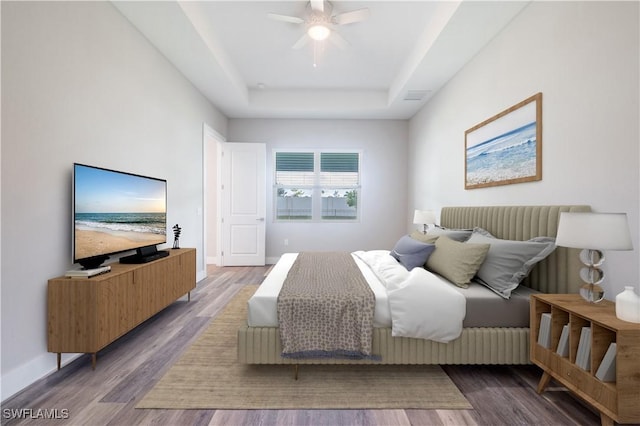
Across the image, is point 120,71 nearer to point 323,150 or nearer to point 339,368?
point 339,368

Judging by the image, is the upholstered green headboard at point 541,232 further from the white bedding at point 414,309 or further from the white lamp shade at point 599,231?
the white bedding at point 414,309

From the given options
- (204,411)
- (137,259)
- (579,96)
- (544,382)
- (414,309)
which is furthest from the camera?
(137,259)

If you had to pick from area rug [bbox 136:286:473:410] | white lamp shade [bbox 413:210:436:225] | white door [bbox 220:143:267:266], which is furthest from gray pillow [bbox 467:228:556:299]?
white door [bbox 220:143:267:266]

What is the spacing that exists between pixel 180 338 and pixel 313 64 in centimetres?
365

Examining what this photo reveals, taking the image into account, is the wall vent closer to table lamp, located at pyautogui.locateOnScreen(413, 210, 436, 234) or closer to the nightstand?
table lamp, located at pyautogui.locateOnScreen(413, 210, 436, 234)

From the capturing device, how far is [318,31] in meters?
2.93

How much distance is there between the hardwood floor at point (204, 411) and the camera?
5.00ft

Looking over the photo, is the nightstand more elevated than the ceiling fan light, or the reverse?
the ceiling fan light

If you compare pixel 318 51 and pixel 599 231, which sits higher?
pixel 318 51

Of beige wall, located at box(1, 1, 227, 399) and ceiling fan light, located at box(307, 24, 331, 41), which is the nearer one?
beige wall, located at box(1, 1, 227, 399)

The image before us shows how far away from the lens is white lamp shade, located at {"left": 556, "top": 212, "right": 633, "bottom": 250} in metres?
1.44

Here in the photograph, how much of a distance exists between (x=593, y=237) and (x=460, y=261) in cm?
81

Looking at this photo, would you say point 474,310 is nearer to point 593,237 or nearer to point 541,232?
point 593,237

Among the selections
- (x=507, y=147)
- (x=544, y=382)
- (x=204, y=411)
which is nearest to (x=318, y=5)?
(x=507, y=147)
